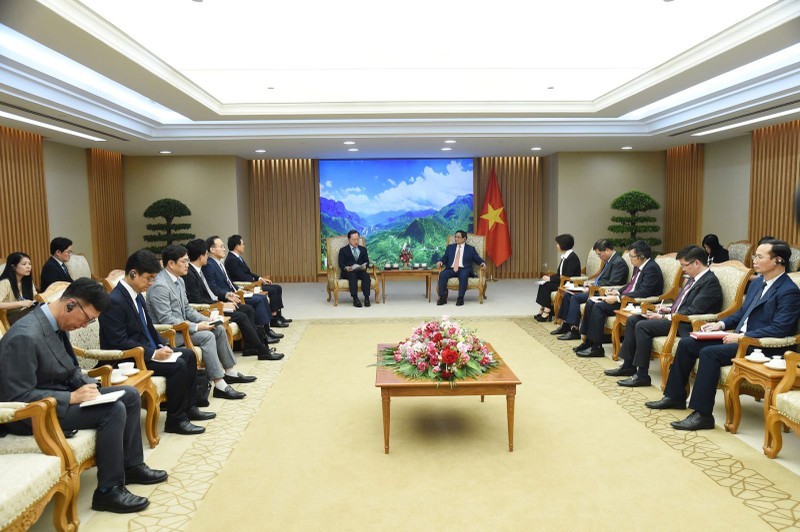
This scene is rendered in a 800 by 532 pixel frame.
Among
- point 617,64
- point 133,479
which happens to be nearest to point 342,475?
point 133,479

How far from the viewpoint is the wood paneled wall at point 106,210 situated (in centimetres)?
1107

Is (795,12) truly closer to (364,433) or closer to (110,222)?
(364,433)

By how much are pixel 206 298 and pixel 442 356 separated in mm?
3489

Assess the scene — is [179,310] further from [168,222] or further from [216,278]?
[168,222]

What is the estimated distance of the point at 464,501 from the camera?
3.28 meters

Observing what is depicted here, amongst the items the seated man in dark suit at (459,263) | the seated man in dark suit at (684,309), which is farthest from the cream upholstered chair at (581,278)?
the seated man in dark suit at (684,309)

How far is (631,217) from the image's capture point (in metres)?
11.6

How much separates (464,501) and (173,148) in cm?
962

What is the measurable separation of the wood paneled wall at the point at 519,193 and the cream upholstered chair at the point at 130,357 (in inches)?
416

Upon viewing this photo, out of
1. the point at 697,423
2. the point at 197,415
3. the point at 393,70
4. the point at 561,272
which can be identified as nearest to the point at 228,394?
the point at 197,415

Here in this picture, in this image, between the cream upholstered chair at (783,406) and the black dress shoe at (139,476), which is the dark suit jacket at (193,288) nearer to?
the black dress shoe at (139,476)

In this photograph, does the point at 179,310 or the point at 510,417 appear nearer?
the point at 510,417

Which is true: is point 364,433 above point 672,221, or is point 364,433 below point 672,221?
below

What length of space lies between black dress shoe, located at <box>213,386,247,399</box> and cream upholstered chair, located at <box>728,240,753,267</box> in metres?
7.98
